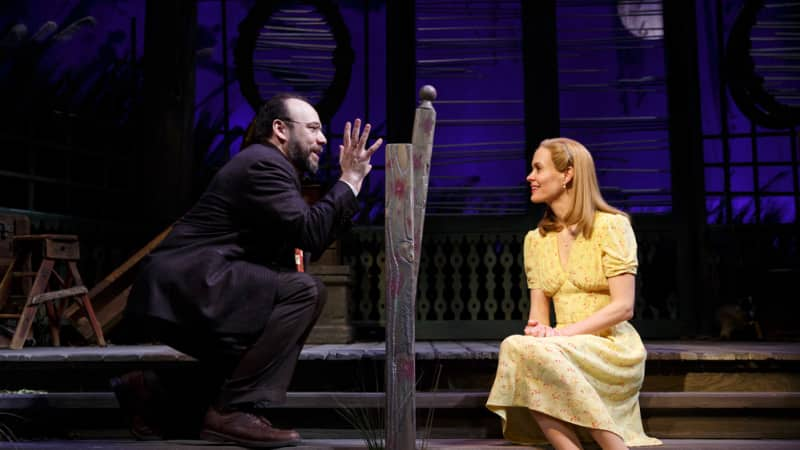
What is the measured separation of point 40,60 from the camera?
27.7 feet

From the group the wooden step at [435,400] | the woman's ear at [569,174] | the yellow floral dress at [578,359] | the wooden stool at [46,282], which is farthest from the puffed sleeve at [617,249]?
the wooden stool at [46,282]

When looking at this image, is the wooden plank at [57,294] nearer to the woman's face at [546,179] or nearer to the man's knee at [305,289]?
the man's knee at [305,289]

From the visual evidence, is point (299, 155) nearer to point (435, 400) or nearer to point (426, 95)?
point (426, 95)

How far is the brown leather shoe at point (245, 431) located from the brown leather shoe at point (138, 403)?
45 cm

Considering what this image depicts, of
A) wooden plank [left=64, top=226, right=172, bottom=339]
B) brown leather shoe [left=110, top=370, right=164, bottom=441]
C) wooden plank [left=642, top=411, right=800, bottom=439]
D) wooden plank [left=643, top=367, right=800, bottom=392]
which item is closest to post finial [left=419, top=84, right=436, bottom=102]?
brown leather shoe [left=110, top=370, right=164, bottom=441]

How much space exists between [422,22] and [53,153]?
11.4 ft

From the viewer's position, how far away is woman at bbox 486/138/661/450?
3072mm

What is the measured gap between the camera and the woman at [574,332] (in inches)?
121

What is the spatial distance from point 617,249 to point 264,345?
4.68 ft

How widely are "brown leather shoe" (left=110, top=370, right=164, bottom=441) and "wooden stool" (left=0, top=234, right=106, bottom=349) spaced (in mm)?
2487

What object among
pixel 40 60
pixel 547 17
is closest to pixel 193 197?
pixel 40 60

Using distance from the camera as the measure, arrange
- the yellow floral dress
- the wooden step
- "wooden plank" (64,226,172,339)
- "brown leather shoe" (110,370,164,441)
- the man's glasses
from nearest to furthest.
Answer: the yellow floral dress → the man's glasses → "brown leather shoe" (110,370,164,441) → the wooden step → "wooden plank" (64,226,172,339)

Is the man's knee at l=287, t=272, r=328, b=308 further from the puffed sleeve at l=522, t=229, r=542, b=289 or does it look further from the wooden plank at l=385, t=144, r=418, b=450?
the puffed sleeve at l=522, t=229, r=542, b=289

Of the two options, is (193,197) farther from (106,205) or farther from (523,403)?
(523,403)
